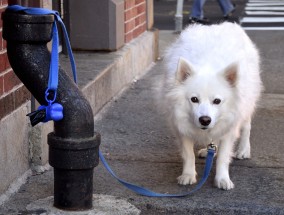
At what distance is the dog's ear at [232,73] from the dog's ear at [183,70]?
0.27m

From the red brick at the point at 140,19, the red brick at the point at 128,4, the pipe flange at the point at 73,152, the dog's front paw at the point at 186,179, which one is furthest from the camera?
the red brick at the point at 140,19

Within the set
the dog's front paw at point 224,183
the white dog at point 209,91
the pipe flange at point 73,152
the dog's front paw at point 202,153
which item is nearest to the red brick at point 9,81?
the pipe flange at point 73,152

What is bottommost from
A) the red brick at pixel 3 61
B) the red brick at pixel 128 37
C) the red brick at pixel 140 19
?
the red brick at pixel 128 37

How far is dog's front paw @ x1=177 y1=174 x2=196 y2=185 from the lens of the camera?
18.7 ft

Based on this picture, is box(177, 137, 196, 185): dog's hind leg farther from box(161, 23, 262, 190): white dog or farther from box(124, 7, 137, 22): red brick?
box(124, 7, 137, 22): red brick

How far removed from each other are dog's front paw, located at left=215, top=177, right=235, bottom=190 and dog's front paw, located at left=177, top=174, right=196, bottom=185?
19 cm

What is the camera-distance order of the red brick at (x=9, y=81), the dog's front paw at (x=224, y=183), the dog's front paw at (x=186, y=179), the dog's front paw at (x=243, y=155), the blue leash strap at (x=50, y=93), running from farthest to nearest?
the dog's front paw at (x=243, y=155) < the dog's front paw at (x=186, y=179) < the dog's front paw at (x=224, y=183) < the red brick at (x=9, y=81) < the blue leash strap at (x=50, y=93)

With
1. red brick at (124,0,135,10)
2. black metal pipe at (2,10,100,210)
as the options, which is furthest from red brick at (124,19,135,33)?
black metal pipe at (2,10,100,210)

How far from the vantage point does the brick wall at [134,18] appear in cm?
944

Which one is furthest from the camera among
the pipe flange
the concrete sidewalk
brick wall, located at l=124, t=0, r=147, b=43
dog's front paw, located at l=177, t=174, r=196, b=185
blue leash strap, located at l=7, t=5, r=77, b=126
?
brick wall, located at l=124, t=0, r=147, b=43

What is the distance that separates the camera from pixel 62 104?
15.1ft

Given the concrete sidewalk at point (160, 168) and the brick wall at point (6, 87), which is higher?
the brick wall at point (6, 87)

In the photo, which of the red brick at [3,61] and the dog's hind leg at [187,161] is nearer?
the red brick at [3,61]

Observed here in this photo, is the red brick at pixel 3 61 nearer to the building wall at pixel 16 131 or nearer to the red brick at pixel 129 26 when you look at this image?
the building wall at pixel 16 131
